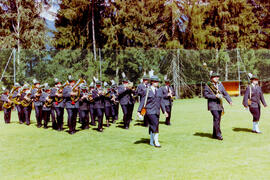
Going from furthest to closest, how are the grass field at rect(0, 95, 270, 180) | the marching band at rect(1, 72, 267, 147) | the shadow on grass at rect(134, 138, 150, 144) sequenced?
the shadow on grass at rect(134, 138, 150, 144) < the marching band at rect(1, 72, 267, 147) < the grass field at rect(0, 95, 270, 180)

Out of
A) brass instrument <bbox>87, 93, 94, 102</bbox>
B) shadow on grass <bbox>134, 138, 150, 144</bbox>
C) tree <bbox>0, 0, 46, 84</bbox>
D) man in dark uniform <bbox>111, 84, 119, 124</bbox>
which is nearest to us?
shadow on grass <bbox>134, 138, 150, 144</bbox>

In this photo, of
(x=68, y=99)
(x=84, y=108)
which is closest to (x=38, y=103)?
(x=84, y=108)

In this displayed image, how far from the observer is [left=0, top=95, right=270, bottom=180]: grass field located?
628 cm

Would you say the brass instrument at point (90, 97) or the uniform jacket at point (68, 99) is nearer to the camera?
the uniform jacket at point (68, 99)

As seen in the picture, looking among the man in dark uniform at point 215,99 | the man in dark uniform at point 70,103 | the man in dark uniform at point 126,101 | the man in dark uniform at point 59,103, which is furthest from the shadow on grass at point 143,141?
the man in dark uniform at point 59,103

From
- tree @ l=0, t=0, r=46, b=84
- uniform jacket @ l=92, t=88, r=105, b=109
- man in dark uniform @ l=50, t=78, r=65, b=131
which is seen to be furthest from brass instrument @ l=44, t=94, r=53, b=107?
tree @ l=0, t=0, r=46, b=84

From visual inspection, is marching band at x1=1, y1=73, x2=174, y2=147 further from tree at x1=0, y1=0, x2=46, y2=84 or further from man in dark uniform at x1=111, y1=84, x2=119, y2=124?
tree at x1=0, y1=0, x2=46, y2=84

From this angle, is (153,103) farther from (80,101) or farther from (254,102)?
(80,101)

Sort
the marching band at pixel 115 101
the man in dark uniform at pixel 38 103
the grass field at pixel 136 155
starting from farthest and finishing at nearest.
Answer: the man in dark uniform at pixel 38 103
the marching band at pixel 115 101
the grass field at pixel 136 155

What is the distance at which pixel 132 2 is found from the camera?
33750mm

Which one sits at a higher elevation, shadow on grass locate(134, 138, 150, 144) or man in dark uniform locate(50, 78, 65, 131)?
man in dark uniform locate(50, 78, 65, 131)

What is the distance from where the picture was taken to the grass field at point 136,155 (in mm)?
6281

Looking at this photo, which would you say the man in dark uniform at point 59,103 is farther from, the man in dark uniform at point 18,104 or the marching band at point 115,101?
the man in dark uniform at point 18,104

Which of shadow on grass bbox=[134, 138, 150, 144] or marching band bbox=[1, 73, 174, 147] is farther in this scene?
marching band bbox=[1, 73, 174, 147]
